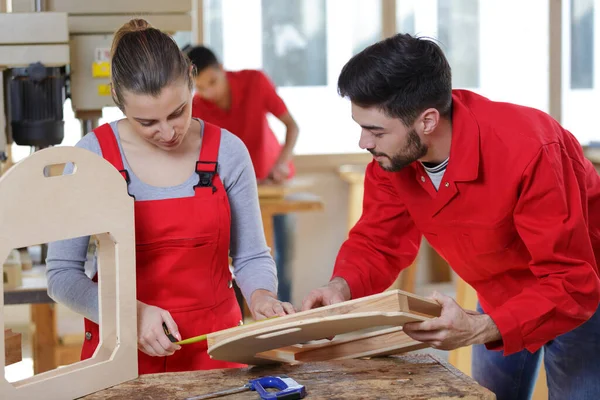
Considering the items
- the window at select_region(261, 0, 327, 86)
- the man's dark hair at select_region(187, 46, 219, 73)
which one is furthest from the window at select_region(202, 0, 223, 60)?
the man's dark hair at select_region(187, 46, 219, 73)

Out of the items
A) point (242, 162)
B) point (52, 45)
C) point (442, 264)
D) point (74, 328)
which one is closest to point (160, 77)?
point (242, 162)

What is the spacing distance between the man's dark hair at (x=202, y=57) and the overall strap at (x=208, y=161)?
2.22 meters

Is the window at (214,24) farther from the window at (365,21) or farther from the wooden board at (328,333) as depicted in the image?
the wooden board at (328,333)

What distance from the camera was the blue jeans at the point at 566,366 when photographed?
77.3 inches

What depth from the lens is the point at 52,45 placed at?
8.82 ft

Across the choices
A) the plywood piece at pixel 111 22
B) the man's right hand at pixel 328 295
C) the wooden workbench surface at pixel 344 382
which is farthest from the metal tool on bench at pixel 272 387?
the plywood piece at pixel 111 22

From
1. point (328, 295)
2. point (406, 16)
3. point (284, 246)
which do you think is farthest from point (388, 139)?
point (406, 16)

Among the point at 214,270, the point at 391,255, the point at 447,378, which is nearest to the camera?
the point at 447,378

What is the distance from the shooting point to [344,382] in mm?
1630

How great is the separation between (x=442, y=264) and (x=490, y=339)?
4.02 m

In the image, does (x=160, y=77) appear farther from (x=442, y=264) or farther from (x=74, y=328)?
(x=442, y=264)

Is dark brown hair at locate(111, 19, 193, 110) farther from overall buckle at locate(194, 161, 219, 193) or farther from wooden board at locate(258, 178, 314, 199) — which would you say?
wooden board at locate(258, 178, 314, 199)

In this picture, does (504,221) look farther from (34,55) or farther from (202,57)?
(202,57)

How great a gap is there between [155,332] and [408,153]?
2.20ft
